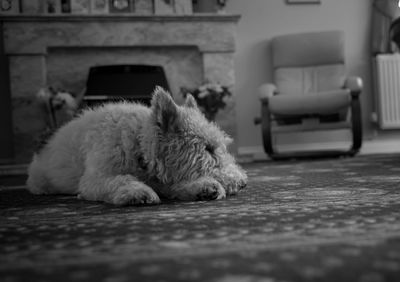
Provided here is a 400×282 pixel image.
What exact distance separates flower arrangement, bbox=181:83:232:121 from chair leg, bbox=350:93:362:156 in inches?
53.4

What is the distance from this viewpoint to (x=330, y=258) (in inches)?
31.0

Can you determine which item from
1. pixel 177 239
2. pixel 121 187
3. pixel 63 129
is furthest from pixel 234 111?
pixel 177 239

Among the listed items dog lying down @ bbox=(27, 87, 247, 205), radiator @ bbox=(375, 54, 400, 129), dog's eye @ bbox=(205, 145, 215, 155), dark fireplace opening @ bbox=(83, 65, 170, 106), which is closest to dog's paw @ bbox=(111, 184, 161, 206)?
dog lying down @ bbox=(27, 87, 247, 205)

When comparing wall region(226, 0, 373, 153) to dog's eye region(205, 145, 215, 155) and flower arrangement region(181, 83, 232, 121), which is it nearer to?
flower arrangement region(181, 83, 232, 121)

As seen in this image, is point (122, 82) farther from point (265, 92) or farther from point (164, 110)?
point (164, 110)

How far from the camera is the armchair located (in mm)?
4402

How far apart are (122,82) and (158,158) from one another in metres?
3.14

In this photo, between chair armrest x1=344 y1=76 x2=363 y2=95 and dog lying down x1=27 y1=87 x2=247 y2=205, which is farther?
chair armrest x1=344 y1=76 x2=363 y2=95

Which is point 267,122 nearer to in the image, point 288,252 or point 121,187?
point 121,187

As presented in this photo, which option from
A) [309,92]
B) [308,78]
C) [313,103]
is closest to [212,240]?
[313,103]

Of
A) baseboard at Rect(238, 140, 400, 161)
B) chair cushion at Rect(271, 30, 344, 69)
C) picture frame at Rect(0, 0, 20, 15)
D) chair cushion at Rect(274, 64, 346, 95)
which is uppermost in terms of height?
picture frame at Rect(0, 0, 20, 15)

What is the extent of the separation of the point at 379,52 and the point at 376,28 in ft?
1.02

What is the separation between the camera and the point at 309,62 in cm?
521

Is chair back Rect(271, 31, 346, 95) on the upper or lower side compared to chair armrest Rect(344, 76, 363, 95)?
upper
